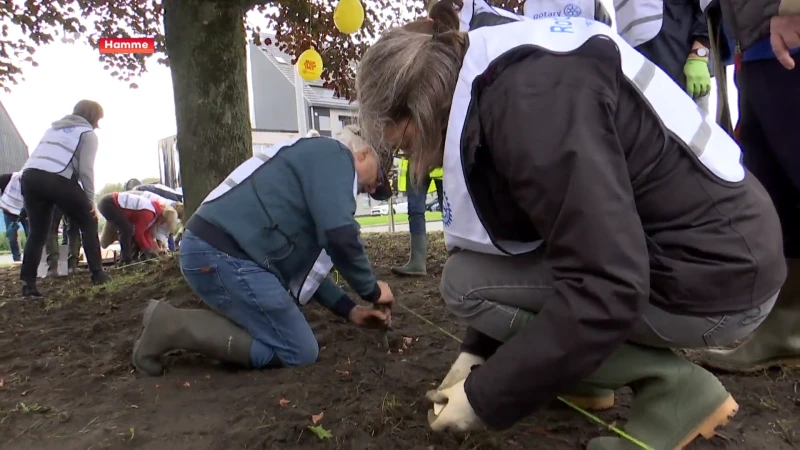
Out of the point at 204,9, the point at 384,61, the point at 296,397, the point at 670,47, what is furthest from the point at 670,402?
the point at 204,9

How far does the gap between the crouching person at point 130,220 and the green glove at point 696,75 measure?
21.0ft

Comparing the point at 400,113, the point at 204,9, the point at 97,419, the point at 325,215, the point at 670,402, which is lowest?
the point at 97,419

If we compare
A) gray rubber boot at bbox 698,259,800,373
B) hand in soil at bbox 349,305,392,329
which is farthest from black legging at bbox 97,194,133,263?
gray rubber boot at bbox 698,259,800,373

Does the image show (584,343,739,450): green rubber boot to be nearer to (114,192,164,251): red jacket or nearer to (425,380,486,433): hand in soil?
(425,380,486,433): hand in soil

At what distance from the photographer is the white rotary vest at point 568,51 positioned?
1181mm

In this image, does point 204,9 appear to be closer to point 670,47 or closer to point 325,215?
point 325,215

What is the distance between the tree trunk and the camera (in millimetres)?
4297

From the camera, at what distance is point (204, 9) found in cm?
428

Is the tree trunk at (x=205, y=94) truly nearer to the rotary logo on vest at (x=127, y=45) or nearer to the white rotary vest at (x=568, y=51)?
the rotary logo on vest at (x=127, y=45)

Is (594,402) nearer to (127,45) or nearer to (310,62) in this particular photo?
(310,62)

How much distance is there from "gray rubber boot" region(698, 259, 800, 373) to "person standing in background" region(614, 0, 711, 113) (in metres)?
0.91

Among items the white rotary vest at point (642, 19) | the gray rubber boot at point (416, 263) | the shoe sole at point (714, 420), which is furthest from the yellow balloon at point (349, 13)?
the shoe sole at point (714, 420)

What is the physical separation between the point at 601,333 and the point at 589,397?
2.59 ft

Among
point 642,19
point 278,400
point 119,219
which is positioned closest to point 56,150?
point 119,219
